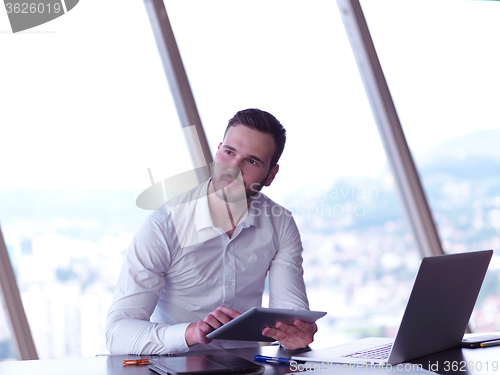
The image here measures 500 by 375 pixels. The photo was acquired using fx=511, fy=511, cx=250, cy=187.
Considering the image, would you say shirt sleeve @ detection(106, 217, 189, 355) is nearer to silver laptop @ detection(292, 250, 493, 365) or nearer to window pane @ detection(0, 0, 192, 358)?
silver laptop @ detection(292, 250, 493, 365)

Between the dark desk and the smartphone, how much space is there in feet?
0.10

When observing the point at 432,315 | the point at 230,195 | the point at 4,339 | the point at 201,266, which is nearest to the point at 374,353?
the point at 432,315

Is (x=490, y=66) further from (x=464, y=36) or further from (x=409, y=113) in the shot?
(x=409, y=113)

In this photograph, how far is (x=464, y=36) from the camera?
319 centimetres

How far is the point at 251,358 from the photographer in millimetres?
1157

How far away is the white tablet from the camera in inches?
39.6

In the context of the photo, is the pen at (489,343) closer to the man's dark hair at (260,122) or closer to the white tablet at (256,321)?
the white tablet at (256,321)

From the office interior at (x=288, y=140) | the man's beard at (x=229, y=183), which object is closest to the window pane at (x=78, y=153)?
the office interior at (x=288, y=140)

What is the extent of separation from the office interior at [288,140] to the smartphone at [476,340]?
121 cm

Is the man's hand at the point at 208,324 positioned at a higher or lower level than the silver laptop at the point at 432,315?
higher

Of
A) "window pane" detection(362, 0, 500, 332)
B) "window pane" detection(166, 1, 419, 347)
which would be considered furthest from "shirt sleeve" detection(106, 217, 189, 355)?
"window pane" detection(362, 0, 500, 332)

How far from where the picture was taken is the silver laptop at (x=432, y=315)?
3.17 feet

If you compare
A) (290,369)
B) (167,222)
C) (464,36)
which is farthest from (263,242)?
(464,36)

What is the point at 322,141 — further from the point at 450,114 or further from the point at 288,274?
the point at 288,274
